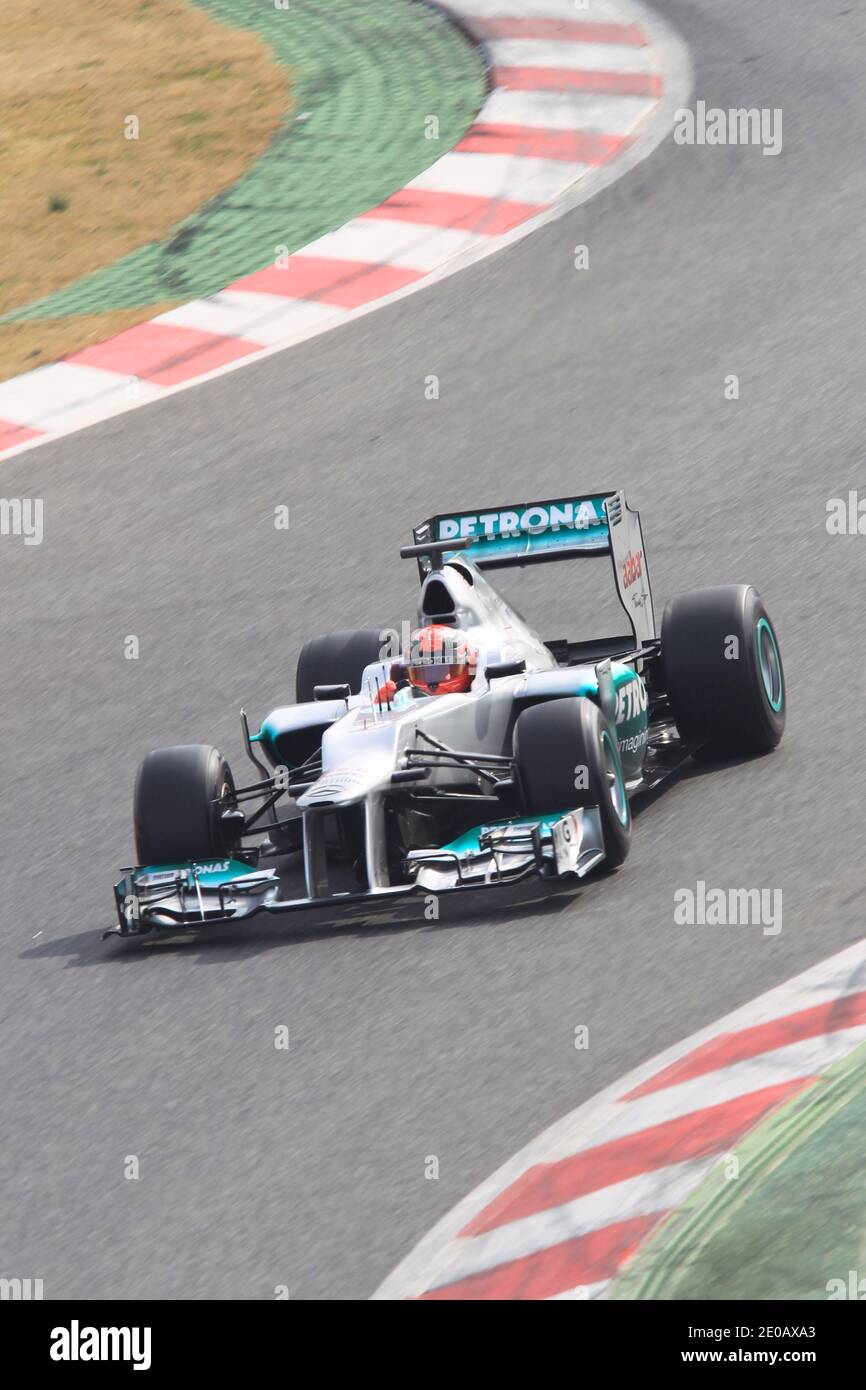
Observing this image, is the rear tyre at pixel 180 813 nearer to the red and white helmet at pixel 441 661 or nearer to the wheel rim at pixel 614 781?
the red and white helmet at pixel 441 661

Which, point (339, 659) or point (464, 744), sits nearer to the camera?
point (464, 744)

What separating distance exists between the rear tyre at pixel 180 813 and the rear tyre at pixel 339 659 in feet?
4.39

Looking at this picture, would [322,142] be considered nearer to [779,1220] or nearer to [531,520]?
[531,520]

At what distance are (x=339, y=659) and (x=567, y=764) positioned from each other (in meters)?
2.24

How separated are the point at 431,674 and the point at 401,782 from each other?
2.72 feet

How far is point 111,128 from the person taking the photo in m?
19.8

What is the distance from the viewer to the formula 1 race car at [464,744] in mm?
Answer: 8242

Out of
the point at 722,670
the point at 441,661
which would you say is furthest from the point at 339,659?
the point at 722,670

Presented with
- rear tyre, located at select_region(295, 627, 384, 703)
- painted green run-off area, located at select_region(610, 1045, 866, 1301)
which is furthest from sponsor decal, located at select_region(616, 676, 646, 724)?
painted green run-off area, located at select_region(610, 1045, 866, 1301)

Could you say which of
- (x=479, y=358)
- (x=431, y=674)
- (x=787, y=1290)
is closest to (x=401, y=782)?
(x=431, y=674)

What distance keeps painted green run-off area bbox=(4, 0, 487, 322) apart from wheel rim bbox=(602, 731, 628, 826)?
9086 millimetres

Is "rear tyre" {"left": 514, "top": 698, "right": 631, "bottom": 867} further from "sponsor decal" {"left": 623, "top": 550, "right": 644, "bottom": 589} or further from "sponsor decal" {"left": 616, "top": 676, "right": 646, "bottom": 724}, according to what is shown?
"sponsor decal" {"left": 623, "top": 550, "right": 644, "bottom": 589}

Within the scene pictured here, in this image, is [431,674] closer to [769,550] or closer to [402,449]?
[769,550]

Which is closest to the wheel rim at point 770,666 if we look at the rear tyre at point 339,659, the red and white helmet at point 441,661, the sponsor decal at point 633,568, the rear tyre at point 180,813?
the sponsor decal at point 633,568
